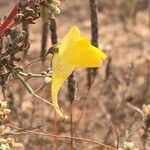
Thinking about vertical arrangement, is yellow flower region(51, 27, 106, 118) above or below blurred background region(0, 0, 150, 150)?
above

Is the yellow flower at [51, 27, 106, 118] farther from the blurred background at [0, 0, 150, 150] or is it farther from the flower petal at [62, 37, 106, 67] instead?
the blurred background at [0, 0, 150, 150]

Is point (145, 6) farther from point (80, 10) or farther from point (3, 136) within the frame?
point (3, 136)

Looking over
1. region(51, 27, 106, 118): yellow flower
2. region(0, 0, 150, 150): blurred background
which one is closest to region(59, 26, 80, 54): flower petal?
region(51, 27, 106, 118): yellow flower

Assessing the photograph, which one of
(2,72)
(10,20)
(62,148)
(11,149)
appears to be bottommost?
(62,148)

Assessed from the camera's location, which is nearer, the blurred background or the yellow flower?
the yellow flower

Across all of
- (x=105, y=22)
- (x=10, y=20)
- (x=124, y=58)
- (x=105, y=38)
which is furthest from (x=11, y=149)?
(x=105, y=22)

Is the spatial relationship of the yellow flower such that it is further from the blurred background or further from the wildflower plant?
the blurred background

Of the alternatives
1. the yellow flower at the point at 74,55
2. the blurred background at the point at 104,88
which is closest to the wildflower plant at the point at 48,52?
the yellow flower at the point at 74,55

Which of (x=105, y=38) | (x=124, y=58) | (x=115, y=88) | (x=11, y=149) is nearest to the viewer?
(x=11, y=149)

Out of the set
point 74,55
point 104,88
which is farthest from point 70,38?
point 104,88
